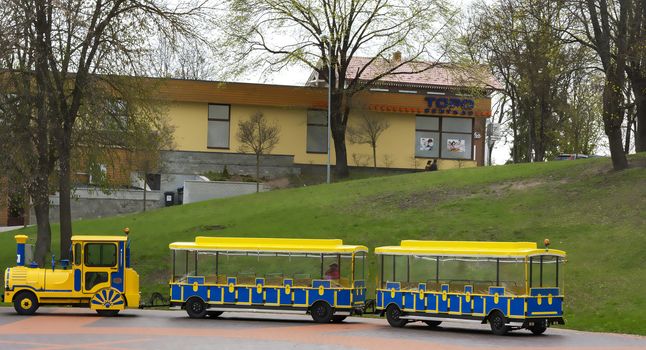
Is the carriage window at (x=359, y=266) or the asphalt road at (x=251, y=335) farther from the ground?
the carriage window at (x=359, y=266)

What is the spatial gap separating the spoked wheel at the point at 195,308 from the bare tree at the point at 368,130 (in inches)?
1344

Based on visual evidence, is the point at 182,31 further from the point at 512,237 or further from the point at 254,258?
the point at 512,237

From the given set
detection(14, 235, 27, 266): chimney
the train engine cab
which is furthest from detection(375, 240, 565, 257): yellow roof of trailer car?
detection(14, 235, 27, 266): chimney

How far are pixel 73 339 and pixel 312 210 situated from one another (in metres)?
23.5

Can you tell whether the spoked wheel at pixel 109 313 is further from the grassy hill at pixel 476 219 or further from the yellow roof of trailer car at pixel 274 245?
the grassy hill at pixel 476 219

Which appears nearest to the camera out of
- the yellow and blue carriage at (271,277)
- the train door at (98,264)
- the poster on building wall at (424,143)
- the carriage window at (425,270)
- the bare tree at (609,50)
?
the carriage window at (425,270)

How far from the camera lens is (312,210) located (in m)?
44.0

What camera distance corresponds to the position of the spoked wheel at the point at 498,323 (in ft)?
80.1

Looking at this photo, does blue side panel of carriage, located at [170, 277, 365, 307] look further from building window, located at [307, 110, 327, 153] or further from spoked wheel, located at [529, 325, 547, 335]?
building window, located at [307, 110, 327, 153]

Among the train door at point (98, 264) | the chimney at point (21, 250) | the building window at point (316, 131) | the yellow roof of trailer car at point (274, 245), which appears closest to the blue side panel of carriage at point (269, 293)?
the yellow roof of trailer car at point (274, 245)

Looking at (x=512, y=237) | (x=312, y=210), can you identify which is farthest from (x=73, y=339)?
(x=312, y=210)

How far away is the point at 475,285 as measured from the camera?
25.4 metres

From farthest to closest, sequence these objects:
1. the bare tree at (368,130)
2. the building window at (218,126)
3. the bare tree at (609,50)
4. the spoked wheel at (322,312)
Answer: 1. the building window at (218,126)
2. the bare tree at (368,130)
3. the bare tree at (609,50)
4. the spoked wheel at (322,312)

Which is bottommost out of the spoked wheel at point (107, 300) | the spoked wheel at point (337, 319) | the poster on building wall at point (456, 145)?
the spoked wheel at point (337, 319)
